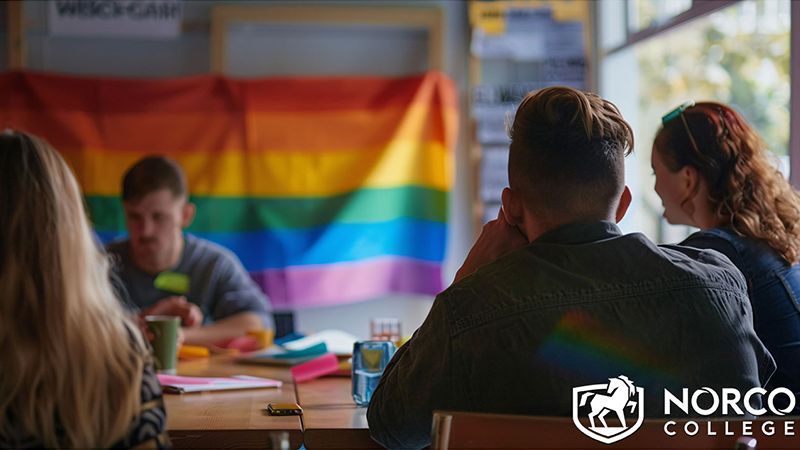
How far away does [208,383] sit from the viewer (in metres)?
1.58

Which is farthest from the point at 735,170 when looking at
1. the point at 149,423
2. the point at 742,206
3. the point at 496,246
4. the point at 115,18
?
the point at 115,18

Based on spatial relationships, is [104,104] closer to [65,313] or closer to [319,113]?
[319,113]

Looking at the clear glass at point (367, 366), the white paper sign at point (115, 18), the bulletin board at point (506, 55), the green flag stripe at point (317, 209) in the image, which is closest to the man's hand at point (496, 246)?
the clear glass at point (367, 366)

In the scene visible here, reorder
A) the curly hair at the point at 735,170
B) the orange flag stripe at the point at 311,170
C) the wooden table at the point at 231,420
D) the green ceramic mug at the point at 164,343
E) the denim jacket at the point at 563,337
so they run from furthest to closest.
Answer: the orange flag stripe at the point at 311,170
the green ceramic mug at the point at 164,343
the curly hair at the point at 735,170
the wooden table at the point at 231,420
the denim jacket at the point at 563,337

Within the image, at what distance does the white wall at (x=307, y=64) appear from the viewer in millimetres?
3561

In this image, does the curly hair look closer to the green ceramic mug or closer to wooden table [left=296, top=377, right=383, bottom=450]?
wooden table [left=296, top=377, right=383, bottom=450]

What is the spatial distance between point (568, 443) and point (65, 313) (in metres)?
0.63

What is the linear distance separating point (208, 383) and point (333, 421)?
40 centimetres

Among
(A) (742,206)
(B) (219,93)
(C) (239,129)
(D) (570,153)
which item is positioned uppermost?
(B) (219,93)

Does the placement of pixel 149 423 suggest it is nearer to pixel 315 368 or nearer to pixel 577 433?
pixel 577 433

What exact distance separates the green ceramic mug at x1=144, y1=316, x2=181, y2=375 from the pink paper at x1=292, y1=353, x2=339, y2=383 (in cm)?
29

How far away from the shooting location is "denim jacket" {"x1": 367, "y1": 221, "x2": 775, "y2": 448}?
3.61 ft

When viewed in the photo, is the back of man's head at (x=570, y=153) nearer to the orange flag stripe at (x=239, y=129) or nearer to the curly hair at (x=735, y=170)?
the curly hair at (x=735, y=170)

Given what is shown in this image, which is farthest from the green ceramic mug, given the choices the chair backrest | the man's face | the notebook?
the chair backrest
